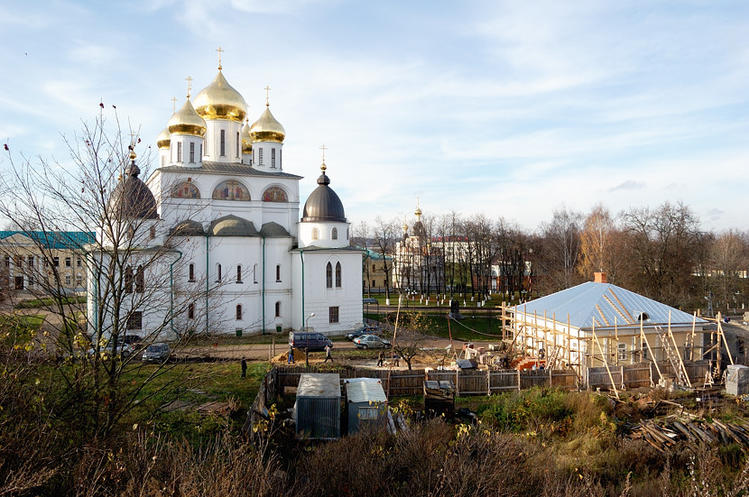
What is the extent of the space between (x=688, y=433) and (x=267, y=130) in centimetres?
2374

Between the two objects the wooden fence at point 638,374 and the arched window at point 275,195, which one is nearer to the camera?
the wooden fence at point 638,374

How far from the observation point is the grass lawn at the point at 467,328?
27358 millimetres

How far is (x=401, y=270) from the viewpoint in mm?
44750

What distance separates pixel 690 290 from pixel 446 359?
22.9 m

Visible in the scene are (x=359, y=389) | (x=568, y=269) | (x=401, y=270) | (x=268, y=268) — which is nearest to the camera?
(x=359, y=389)

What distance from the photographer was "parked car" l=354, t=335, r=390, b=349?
23.4 metres

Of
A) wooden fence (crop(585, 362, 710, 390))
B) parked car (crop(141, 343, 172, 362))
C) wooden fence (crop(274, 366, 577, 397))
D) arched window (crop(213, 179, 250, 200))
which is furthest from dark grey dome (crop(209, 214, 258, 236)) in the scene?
wooden fence (crop(585, 362, 710, 390))

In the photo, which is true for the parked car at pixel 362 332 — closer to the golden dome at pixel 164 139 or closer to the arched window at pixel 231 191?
the arched window at pixel 231 191

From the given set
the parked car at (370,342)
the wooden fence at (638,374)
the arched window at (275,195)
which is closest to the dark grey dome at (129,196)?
the wooden fence at (638,374)

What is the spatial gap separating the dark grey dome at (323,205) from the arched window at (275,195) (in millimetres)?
1498

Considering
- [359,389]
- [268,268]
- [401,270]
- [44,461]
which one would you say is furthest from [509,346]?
[401,270]

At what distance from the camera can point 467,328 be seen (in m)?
29.5

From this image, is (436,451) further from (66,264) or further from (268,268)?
(268,268)

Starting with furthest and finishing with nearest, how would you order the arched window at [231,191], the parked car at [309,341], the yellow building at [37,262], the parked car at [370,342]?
the arched window at [231,191]
the parked car at [370,342]
the parked car at [309,341]
the yellow building at [37,262]
